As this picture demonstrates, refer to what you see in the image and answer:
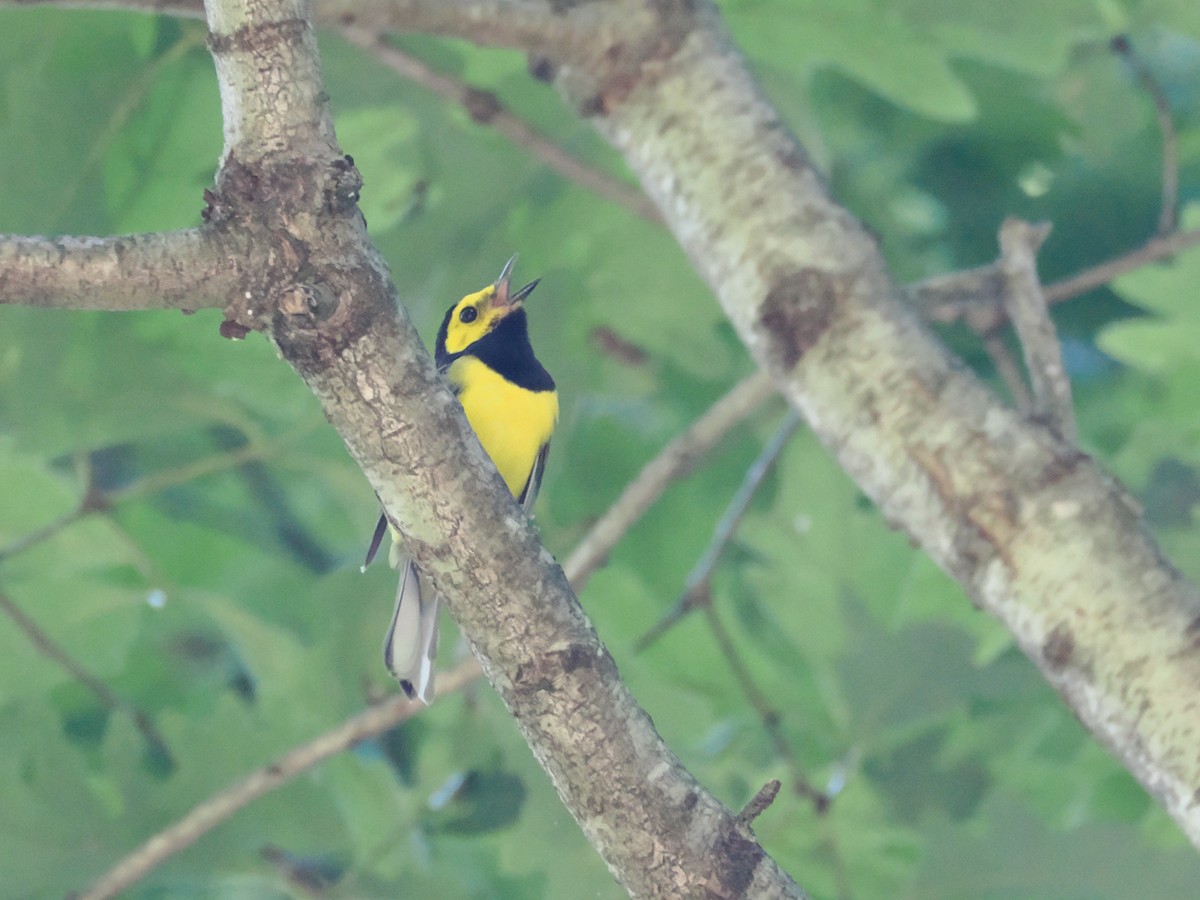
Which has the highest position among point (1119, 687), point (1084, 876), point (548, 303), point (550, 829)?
point (548, 303)

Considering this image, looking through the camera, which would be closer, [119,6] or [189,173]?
[119,6]

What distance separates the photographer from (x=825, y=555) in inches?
163

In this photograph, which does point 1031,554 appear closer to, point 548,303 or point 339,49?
point 548,303

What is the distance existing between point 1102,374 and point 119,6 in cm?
303

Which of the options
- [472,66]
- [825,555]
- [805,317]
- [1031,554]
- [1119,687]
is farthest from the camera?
[825,555]

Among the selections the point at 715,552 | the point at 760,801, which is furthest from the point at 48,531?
the point at 760,801

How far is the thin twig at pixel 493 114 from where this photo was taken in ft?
11.1

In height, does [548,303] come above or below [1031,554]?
above

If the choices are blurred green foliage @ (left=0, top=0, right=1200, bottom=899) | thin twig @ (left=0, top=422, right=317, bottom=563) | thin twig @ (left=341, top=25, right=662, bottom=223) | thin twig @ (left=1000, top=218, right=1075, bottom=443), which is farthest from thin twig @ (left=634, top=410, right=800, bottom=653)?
thin twig @ (left=0, top=422, right=317, bottom=563)

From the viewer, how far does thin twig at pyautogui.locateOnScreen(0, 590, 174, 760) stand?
3584 millimetres

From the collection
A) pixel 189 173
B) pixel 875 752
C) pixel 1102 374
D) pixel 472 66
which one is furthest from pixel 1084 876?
pixel 189 173

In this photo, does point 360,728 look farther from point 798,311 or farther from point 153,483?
point 798,311

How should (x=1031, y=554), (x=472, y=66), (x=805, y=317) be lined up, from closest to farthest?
(x=1031, y=554) < (x=805, y=317) < (x=472, y=66)

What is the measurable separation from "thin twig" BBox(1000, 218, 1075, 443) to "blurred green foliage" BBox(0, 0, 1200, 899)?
908 millimetres
